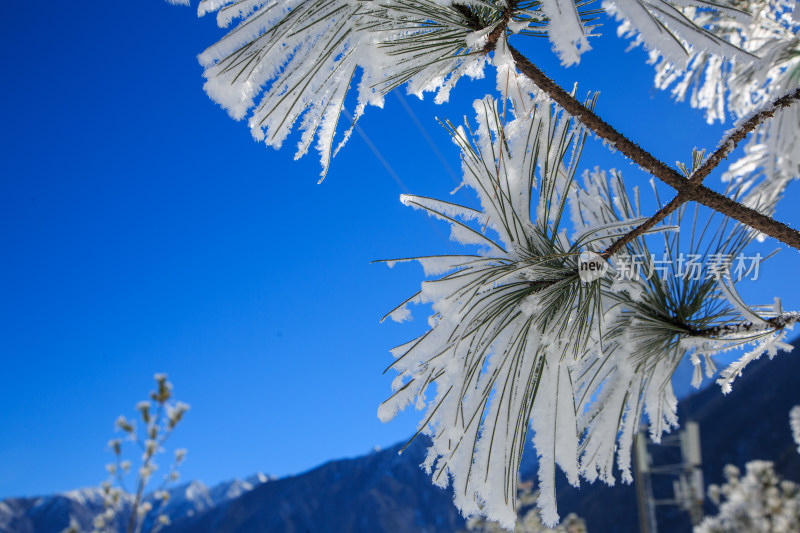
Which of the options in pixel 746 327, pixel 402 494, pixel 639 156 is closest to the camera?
pixel 639 156

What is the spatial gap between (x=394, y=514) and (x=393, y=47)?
92588 millimetres

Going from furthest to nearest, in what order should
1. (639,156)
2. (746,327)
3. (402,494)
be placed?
1. (402,494)
2. (746,327)
3. (639,156)

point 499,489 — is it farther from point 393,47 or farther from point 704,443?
point 704,443

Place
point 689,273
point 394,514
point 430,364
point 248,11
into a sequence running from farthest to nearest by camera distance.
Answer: point 394,514 → point 689,273 → point 430,364 → point 248,11

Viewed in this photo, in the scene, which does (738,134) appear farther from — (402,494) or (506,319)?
(402,494)

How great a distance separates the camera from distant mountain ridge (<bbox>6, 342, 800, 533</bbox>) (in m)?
39.0

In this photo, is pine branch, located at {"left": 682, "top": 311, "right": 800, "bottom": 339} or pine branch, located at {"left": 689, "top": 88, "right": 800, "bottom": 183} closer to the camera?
pine branch, located at {"left": 689, "top": 88, "right": 800, "bottom": 183}

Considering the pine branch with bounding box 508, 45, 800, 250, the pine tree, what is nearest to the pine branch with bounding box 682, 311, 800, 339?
the pine tree

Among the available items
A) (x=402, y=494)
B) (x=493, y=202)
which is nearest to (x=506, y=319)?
(x=493, y=202)

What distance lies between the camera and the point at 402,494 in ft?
285

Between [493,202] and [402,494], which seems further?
[402,494]

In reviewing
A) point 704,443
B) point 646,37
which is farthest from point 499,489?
point 704,443

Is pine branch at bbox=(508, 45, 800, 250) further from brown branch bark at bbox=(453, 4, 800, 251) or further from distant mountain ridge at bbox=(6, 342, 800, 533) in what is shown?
distant mountain ridge at bbox=(6, 342, 800, 533)

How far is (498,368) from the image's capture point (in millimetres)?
804
